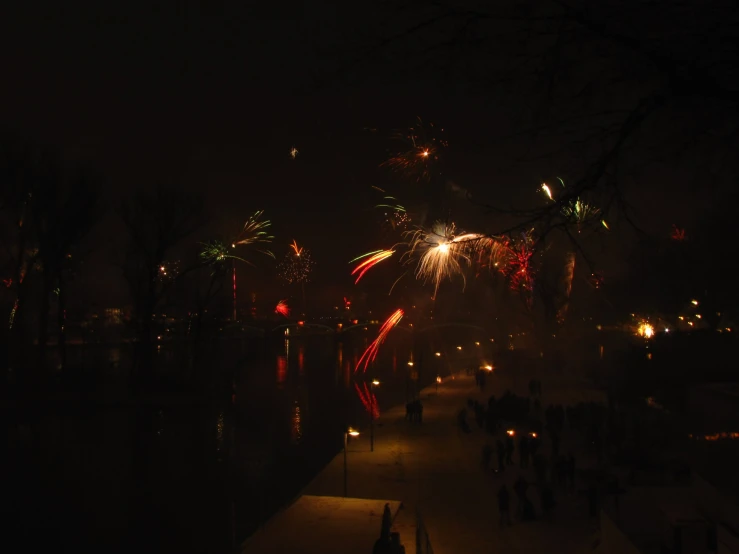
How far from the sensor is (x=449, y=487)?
14.9m

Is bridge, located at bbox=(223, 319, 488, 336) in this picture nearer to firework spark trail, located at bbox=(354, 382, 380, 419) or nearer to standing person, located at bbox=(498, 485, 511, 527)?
firework spark trail, located at bbox=(354, 382, 380, 419)

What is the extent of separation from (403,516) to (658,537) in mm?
5346

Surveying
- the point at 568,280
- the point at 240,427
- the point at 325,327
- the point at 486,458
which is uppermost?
the point at 568,280

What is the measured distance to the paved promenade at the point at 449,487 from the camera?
11.3 metres

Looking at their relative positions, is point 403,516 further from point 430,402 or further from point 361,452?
point 430,402

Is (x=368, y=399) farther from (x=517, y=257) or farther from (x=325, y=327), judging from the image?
(x=325, y=327)

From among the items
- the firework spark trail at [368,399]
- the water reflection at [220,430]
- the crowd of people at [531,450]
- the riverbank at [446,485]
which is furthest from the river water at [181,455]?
the crowd of people at [531,450]

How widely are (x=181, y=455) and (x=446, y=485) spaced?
10.2 metres

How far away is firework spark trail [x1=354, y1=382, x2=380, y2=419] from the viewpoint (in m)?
30.4

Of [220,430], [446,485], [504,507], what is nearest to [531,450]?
[446,485]

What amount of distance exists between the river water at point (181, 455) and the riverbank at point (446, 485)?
6.80ft

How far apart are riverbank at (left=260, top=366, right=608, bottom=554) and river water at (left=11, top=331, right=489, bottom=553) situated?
207cm

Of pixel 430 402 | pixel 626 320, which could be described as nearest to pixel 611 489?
pixel 430 402

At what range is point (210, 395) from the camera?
33.2 metres
